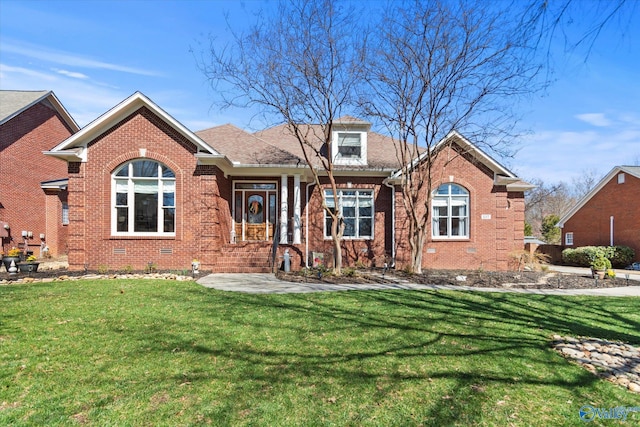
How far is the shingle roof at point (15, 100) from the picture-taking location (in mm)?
17156

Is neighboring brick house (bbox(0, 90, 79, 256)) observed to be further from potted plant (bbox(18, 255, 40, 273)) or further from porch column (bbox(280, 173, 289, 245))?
porch column (bbox(280, 173, 289, 245))

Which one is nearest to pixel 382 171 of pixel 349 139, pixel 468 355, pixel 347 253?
pixel 349 139

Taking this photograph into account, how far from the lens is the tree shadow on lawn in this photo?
3.69 metres

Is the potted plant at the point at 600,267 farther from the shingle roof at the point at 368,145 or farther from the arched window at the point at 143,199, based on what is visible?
the arched window at the point at 143,199

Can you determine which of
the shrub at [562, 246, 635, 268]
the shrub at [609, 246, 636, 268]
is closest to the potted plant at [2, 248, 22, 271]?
the shrub at [562, 246, 635, 268]

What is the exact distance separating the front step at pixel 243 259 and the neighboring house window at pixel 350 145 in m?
5.44

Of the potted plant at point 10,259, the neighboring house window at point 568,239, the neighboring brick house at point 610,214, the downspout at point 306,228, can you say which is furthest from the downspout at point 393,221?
the neighboring house window at point 568,239

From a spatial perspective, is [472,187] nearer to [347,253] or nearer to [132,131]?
[347,253]

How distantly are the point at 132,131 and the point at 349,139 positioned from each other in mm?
8617

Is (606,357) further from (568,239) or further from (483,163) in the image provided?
(568,239)

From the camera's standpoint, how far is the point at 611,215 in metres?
20.8

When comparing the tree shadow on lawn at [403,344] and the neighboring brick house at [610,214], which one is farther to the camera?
the neighboring brick house at [610,214]

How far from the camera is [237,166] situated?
1306 cm

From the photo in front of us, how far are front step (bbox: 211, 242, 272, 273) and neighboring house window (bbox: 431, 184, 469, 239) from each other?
23.8ft
